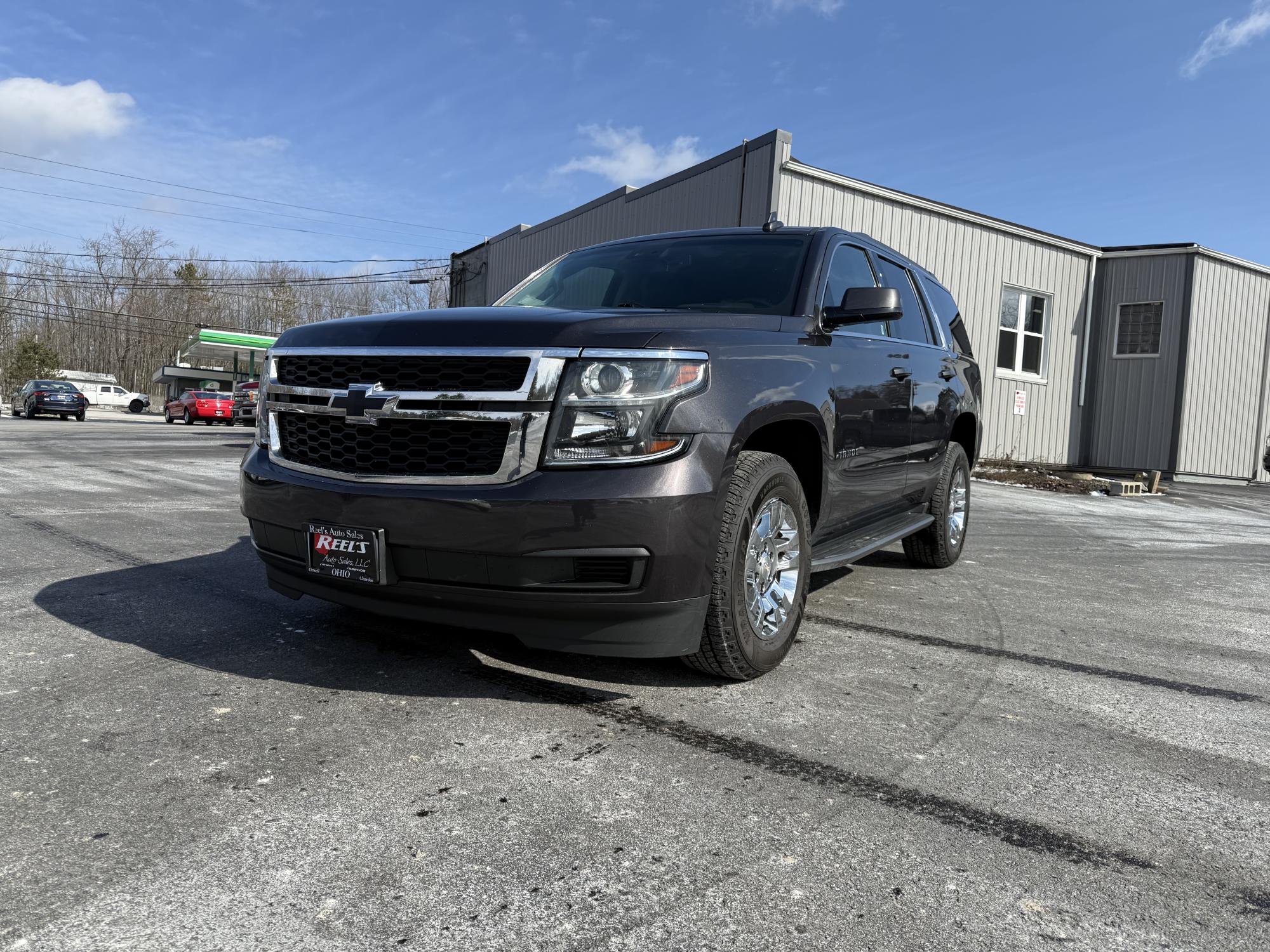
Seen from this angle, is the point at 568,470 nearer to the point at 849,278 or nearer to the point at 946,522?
the point at 849,278

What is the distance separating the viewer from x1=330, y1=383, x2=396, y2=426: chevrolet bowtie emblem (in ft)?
10.3

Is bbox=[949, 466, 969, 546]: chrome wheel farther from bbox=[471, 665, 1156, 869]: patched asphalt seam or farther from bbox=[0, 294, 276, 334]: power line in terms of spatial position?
bbox=[0, 294, 276, 334]: power line

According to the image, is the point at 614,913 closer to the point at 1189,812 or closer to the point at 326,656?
the point at 1189,812

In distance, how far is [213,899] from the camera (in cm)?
194

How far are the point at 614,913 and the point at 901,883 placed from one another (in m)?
0.66

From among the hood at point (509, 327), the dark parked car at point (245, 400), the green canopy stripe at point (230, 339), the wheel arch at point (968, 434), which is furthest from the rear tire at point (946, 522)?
the green canopy stripe at point (230, 339)

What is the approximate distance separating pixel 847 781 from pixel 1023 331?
16.4 m

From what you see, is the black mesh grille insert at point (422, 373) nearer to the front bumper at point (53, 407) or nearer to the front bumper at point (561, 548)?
the front bumper at point (561, 548)

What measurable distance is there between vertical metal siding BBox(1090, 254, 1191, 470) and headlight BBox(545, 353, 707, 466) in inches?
699

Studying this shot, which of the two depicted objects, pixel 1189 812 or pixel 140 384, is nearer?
pixel 1189 812

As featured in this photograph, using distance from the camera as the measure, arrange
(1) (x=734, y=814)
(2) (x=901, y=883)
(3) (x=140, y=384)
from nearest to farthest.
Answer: (2) (x=901, y=883)
(1) (x=734, y=814)
(3) (x=140, y=384)

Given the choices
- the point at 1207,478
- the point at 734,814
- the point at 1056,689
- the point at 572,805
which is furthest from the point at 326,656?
the point at 1207,478

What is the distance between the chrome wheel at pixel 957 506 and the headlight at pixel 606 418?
3.79m

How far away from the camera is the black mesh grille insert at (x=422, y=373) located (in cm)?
299
